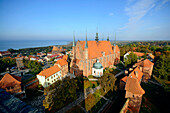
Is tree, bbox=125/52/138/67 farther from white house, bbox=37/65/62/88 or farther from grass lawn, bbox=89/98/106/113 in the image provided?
white house, bbox=37/65/62/88

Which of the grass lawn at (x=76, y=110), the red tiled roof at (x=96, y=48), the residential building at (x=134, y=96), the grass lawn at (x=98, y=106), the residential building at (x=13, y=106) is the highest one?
the red tiled roof at (x=96, y=48)

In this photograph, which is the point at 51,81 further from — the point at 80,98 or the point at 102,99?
the point at 102,99

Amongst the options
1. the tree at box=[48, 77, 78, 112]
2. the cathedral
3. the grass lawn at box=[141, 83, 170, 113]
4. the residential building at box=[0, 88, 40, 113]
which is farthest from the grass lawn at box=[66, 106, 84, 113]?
the residential building at box=[0, 88, 40, 113]

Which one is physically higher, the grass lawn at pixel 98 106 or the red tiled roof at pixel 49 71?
the red tiled roof at pixel 49 71

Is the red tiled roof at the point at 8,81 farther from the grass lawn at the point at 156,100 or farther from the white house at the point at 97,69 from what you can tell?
the grass lawn at the point at 156,100

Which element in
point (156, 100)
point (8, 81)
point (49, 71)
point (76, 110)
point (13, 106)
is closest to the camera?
point (13, 106)

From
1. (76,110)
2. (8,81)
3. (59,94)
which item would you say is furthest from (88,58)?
(8,81)

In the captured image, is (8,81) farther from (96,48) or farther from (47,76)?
(96,48)

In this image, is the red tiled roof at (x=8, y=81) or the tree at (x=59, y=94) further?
the red tiled roof at (x=8, y=81)

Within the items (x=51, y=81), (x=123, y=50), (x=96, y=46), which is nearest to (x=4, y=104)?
(x=51, y=81)

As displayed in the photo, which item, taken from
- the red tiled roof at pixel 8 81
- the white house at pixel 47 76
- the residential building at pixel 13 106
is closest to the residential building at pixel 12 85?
the red tiled roof at pixel 8 81

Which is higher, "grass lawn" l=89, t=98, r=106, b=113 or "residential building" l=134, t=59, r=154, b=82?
"residential building" l=134, t=59, r=154, b=82
